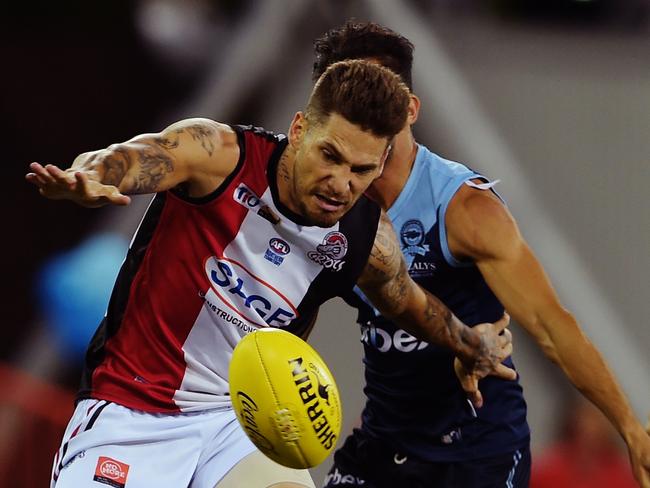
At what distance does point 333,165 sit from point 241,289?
19.0 inches

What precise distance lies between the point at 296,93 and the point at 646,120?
249cm

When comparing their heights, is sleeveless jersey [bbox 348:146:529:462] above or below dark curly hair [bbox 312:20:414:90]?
below

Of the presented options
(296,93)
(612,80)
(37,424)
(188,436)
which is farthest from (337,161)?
(612,80)

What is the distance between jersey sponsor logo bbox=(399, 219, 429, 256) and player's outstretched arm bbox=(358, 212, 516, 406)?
247 millimetres

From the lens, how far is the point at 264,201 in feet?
11.9

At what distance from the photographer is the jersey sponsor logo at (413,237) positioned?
14.1 ft

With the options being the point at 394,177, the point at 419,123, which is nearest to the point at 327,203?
the point at 394,177

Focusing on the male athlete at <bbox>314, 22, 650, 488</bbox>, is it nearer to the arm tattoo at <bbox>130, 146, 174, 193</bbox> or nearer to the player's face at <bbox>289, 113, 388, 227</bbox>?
the player's face at <bbox>289, 113, 388, 227</bbox>

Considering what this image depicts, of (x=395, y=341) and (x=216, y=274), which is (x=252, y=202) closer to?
(x=216, y=274)

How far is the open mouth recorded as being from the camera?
138 inches

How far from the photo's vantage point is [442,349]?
4348 mm

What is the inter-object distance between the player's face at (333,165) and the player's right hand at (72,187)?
2.41ft

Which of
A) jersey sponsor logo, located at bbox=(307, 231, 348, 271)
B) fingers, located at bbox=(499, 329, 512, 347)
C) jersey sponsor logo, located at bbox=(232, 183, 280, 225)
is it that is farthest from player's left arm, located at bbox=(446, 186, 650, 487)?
jersey sponsor logo, located at bbox=(232, 183, 280, 225)

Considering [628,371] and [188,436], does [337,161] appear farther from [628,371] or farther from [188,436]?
[628,371]
